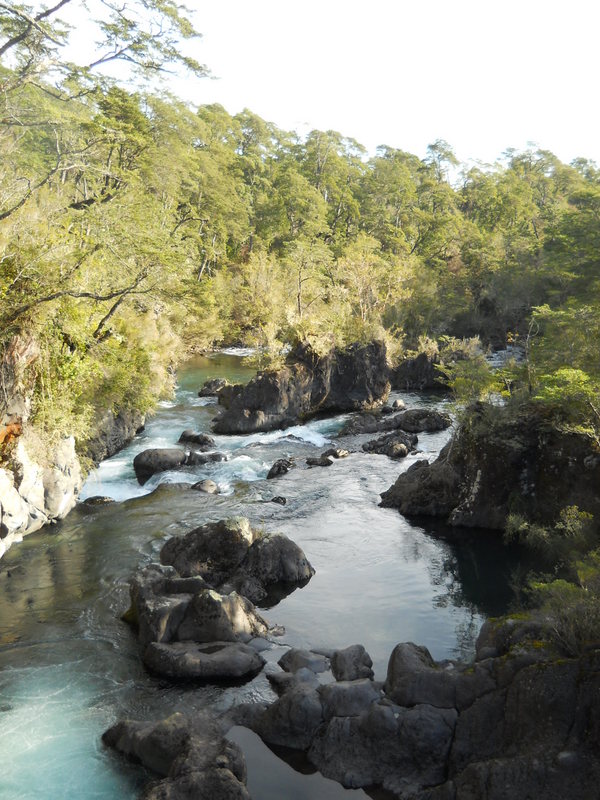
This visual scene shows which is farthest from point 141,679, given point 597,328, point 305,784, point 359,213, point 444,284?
point 359,213

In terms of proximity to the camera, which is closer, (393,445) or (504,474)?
(504,474)

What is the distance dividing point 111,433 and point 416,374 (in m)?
23.2

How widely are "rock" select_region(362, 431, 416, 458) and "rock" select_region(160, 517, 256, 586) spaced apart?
11.2 meters

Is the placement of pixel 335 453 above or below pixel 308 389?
below

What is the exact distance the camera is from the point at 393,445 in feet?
81.1

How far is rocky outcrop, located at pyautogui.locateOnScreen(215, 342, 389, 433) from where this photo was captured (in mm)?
29317

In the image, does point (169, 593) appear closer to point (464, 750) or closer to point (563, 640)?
point (464, 750)

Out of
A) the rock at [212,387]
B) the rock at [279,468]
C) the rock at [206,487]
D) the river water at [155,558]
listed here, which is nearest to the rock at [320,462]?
the river water at [155,558]

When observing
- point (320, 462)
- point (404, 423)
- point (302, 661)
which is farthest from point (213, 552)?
point (404, 423)

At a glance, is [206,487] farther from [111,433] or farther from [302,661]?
[302,661]

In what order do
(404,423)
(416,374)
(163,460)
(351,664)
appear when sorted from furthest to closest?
(416,374) < (404,423) < (163,460) < (351,664)

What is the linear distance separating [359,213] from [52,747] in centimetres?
7209

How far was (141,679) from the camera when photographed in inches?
409

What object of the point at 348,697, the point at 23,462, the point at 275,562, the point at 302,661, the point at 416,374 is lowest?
the point at 302,661
